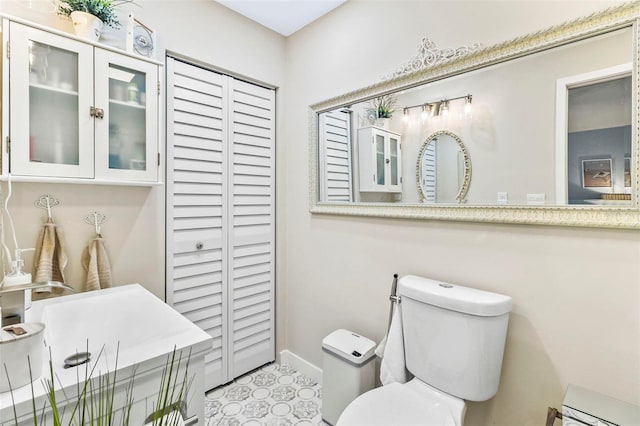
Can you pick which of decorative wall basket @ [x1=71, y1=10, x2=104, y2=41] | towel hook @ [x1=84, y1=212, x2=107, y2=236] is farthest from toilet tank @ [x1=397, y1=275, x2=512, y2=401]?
decorative wall basket @ [x1=71, y1=10, x2=104, y2=41]

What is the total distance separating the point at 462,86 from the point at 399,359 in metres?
1.26

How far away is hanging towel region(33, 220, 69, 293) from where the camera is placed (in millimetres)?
1321

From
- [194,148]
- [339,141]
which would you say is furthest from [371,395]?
[194,148]

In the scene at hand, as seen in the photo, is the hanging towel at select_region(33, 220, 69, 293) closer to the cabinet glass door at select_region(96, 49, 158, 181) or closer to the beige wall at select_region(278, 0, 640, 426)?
the cabinet glass door at select_region(96, 49, 158, 181)

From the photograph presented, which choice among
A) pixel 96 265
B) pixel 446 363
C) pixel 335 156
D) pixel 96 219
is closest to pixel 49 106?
pixel 96 219

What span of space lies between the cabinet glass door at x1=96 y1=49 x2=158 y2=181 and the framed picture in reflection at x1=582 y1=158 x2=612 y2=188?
177 centimetres

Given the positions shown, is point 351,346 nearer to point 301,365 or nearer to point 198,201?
point 301,365

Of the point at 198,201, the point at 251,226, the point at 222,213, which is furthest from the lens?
the point at 251,226

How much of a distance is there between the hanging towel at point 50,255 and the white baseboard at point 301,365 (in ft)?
4.87

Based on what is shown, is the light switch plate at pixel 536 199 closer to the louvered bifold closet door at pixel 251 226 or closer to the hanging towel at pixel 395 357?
the hanging towel at pixel 395 357

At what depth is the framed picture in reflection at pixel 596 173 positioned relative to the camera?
106 cm

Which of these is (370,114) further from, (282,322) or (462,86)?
(282,322)

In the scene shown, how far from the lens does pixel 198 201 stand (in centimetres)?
189

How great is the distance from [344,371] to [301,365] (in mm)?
679
